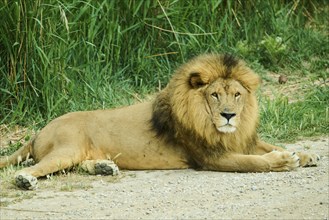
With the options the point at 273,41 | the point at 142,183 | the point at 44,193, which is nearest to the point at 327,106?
the point at 273,41

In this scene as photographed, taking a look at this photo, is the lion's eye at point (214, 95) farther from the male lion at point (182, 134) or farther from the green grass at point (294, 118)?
the green grass at point (294, 118)

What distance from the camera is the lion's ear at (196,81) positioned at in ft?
22.1

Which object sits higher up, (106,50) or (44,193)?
(106,50)

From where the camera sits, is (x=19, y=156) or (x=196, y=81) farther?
(x=19, y=156)

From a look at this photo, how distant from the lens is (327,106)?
852cm

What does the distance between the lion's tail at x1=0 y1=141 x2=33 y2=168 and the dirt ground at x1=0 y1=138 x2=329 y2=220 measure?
49 cm

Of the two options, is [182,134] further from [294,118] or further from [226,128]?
[294,118]

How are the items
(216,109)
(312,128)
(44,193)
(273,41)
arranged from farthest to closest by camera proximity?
1. (273,41)
2. (312,128)
3. (216,109)
4. (44,193)

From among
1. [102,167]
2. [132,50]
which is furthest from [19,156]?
[132,50]

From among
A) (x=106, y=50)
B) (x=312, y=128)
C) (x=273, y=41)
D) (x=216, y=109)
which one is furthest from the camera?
(x=273, y=41)

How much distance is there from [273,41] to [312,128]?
2.08 meters

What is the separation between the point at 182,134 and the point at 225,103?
1.31 feet

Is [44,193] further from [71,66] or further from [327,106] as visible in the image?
[327,106]

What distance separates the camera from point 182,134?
6781 millimetres
